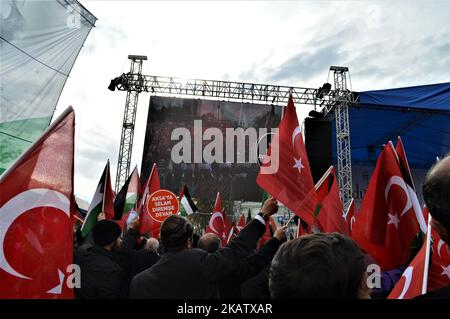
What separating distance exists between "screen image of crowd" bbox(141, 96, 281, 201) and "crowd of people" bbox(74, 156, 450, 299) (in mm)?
11278

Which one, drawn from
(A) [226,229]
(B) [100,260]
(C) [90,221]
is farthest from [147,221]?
(A) [226,229]

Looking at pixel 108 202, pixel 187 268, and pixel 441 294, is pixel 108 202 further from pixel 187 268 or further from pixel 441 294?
pixel 441 294

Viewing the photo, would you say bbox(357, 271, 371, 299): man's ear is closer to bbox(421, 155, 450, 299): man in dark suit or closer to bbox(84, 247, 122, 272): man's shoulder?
bbox(421, 155, 450, 299): man in dark suit

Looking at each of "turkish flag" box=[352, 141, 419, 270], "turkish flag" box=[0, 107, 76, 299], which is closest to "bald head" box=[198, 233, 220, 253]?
"turkish flag" box=[352, 141, 419, 270]

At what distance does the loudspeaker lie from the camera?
1266 centimetres

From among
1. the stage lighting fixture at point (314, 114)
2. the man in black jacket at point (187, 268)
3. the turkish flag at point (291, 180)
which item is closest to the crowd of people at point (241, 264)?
the man in black jacket at point (187, 268)

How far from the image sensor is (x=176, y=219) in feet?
7.61

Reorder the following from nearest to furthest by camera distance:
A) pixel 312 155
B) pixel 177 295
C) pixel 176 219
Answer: pixel 177 295, pixel 176 219, pixel 312 155

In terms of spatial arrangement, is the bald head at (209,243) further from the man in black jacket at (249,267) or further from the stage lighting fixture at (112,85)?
the stage lighting fixture at (112,85)

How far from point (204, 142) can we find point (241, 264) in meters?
13.5
